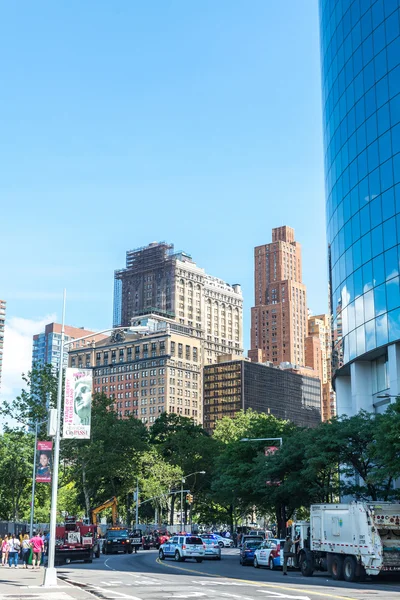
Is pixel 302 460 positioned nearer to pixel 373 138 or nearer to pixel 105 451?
pixel 373 138

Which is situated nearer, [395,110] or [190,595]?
[190,595]

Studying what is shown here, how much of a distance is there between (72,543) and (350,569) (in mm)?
22194

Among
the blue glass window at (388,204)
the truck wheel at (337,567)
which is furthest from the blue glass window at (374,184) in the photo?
the truck wheel at (337,567)

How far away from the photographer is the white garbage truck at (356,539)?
3044cm

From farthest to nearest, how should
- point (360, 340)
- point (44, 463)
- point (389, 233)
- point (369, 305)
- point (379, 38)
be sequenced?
point (379, 38)
point (360, 340)
point (369, 305)
point (389, 233)
point (44, 463)

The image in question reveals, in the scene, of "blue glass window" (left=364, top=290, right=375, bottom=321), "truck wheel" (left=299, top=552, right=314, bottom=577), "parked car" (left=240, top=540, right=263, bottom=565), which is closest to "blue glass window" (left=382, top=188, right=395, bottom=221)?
"blue glass window" (left=364, top=290, right=375, bottom=321)

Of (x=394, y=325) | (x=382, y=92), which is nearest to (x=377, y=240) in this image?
(x=394, y=325)

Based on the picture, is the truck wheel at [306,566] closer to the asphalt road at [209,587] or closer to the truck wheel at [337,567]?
the asphalt road at [209,587]

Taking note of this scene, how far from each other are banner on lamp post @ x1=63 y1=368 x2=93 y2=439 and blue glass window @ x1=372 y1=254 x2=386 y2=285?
26.8 meters

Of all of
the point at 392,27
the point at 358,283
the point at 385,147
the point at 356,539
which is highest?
the point at 392,27

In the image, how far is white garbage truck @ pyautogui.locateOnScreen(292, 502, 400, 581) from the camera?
1198 inches

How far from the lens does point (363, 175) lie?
175ft

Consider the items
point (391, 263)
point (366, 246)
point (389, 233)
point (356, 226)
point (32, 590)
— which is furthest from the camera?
point (356, 226)

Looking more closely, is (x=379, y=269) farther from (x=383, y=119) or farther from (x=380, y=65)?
(x=380, y=65)
